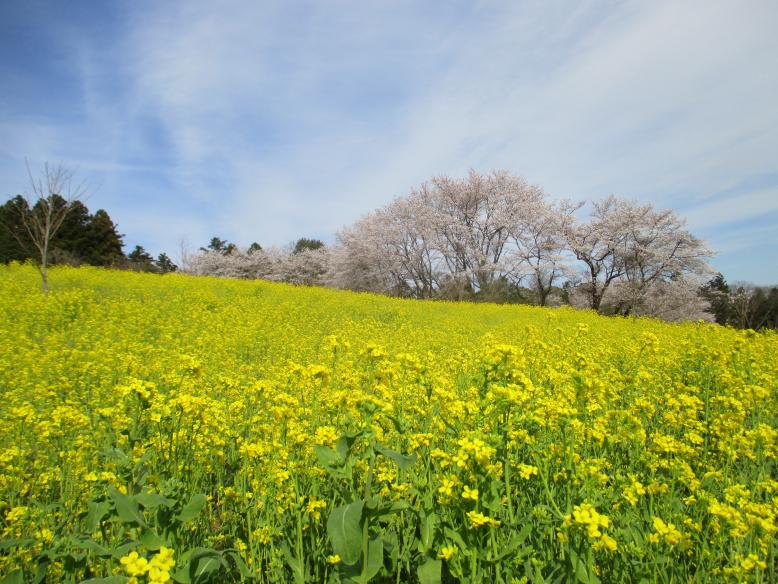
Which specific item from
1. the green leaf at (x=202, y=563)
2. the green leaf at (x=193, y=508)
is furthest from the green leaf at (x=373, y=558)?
the green leaf at (x=193, y=508)

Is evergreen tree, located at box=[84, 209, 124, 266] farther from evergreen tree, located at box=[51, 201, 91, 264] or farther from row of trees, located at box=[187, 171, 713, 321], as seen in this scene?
row of trees, located at box=[187, 171, 713, 321]

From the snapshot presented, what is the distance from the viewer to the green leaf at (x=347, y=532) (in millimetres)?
1591

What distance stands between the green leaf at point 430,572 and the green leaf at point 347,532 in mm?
339

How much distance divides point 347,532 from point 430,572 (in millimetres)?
462

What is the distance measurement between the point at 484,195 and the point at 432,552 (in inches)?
1409

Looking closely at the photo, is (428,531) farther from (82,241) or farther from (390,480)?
(82,241)

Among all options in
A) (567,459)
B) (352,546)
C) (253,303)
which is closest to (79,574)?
(352,546)

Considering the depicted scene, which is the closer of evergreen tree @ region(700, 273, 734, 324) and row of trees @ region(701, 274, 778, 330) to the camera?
row of trees @ region(701, 274, 778, 330)

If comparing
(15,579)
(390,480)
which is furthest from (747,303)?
(15,579)

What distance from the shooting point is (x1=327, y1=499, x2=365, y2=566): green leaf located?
5.22 ft

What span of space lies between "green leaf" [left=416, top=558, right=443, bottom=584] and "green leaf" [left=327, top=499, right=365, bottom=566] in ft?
1.11

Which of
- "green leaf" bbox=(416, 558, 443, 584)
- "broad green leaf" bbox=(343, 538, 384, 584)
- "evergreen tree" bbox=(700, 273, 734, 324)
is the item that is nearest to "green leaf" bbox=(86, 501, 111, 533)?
"broad green leaf" bbox=(343, 538, 384, 584)

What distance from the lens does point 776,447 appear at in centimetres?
305

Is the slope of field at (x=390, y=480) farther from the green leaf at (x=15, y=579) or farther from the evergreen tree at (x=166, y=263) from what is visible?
the evergreen tree at (x=166, y=263)
